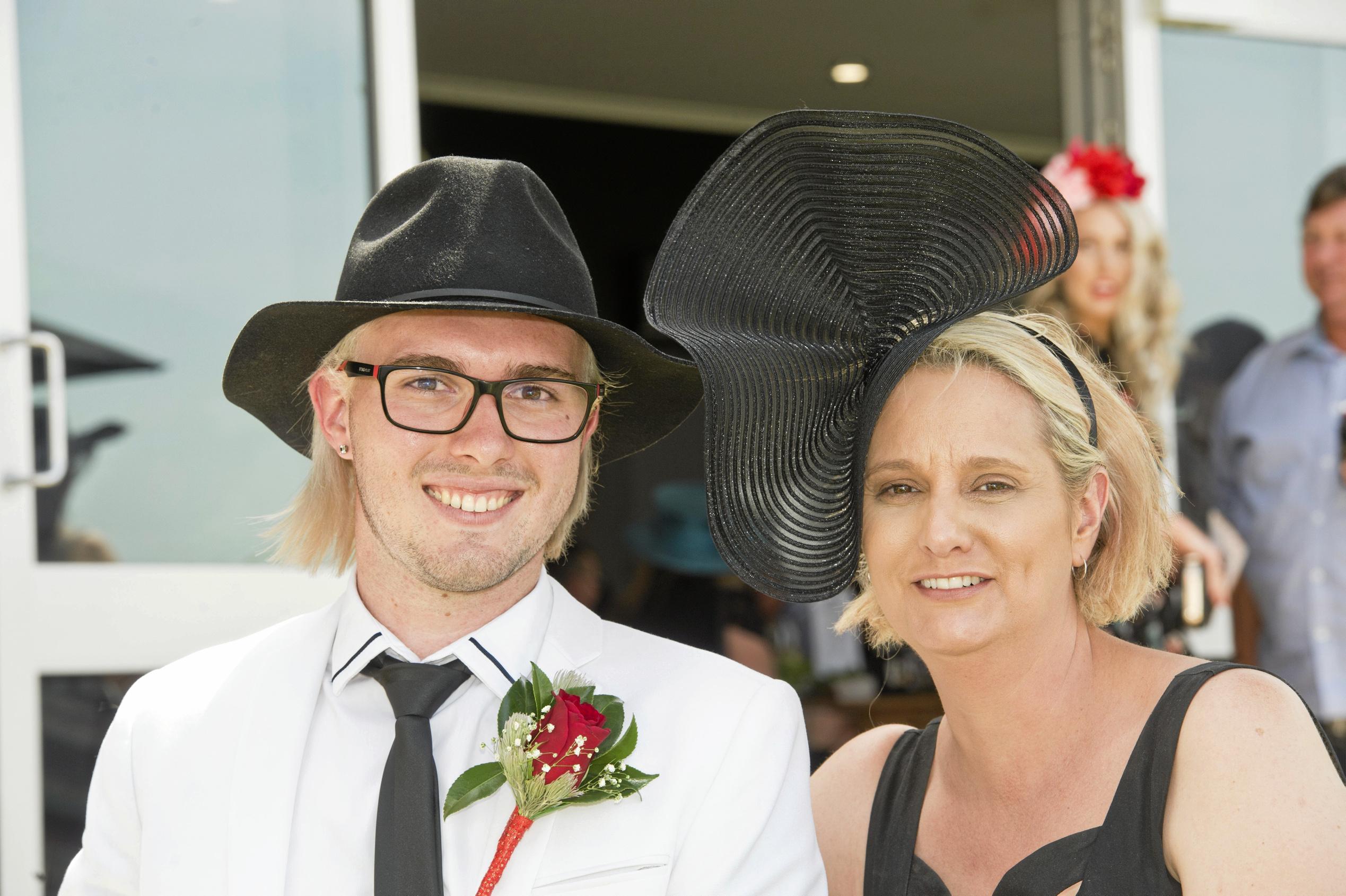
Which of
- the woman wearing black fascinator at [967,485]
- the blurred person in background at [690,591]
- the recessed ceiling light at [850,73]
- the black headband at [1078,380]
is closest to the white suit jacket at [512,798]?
the woman wearing black fascinator at [967,485]

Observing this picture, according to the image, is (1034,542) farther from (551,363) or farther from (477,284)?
(477,284)

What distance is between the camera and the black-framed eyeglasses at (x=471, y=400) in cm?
212

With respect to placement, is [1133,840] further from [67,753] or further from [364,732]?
[67,753]

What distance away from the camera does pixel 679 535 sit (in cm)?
646

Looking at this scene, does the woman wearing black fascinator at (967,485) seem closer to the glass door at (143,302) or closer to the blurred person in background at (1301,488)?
the glass door at (143,302)

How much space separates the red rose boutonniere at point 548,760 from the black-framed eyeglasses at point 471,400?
401mm

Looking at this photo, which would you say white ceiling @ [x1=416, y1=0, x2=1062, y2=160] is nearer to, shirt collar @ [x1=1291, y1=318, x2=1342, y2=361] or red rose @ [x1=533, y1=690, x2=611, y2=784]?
shirt collar @ [x1=1291, y1=318, x2=1342, y2=361]

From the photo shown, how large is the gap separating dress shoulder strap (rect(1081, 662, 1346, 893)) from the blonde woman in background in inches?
79.9

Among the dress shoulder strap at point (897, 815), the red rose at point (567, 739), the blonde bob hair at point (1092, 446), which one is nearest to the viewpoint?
the red rose at point (567, 739)

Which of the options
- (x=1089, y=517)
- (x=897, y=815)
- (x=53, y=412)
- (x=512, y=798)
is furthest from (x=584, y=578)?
(x=512, y=798)

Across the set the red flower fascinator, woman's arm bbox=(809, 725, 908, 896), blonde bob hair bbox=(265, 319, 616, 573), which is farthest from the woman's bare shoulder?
the red flower fascinator

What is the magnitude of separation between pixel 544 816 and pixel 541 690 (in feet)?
0.52

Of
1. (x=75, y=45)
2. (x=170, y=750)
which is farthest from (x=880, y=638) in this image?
(x=75, y=45)

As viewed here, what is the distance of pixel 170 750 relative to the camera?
2.10 m
